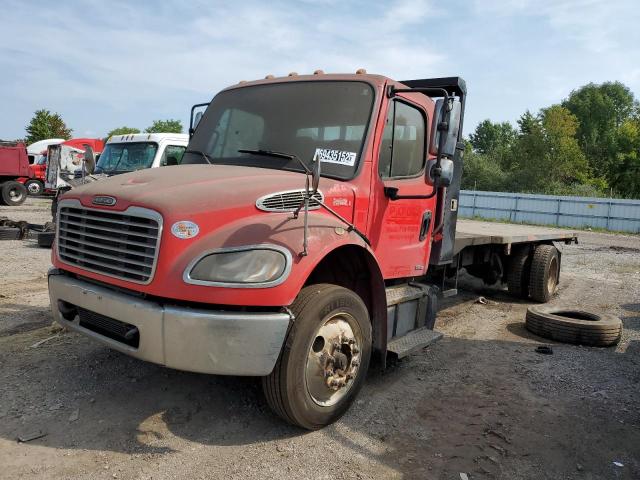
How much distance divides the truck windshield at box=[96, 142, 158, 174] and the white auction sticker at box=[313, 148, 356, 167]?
26.8 ft

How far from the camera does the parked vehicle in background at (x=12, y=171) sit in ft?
61.1

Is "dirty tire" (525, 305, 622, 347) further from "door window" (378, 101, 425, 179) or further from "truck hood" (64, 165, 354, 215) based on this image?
"truck hood" (64, 165, 354, 215)

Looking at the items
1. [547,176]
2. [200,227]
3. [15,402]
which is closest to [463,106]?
[200,227]

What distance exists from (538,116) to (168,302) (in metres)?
63.9

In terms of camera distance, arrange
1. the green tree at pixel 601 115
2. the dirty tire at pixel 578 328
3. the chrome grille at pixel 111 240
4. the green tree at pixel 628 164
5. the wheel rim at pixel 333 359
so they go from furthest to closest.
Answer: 1. the green tree at pixel 601 115
2. the green tree at pixel 628 164
3. the dirty tire at pixel 578 328
4. the wheel rim at pixel 333 359
5. the chrome grille at pixel 111 240

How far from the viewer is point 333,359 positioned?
324 centimetres

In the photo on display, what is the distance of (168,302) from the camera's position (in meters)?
2.83

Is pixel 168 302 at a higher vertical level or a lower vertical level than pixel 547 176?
lower

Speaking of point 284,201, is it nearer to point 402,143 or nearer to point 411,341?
point 402,143

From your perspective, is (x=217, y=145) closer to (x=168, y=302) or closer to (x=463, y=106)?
(x=168, y=302)

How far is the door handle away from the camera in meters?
4.47

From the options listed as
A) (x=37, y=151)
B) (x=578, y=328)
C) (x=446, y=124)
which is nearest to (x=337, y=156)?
(x=446, y=124)

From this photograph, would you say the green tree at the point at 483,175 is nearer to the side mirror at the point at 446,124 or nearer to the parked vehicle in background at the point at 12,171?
the parked vehicle in background at the point at 12,171

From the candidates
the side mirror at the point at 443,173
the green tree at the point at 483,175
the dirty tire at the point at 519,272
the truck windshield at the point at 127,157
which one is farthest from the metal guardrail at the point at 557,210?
the side mirror at the point at 443,173
